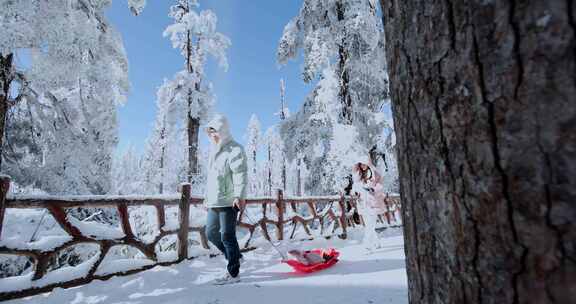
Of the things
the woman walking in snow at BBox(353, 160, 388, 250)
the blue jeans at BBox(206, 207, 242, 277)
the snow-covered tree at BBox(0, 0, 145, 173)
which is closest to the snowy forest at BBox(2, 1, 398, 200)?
the snow-covered tree at BBox(0, 0, 145, 173)

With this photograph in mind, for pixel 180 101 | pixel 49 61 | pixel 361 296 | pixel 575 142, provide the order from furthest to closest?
pixel 180 101 < pixel 49 61 < pixel 361 296 < pixel 575 142

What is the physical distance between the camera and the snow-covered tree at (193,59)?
1559cm

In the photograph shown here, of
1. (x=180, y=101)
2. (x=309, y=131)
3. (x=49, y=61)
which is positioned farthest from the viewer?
(x=180, y=101)

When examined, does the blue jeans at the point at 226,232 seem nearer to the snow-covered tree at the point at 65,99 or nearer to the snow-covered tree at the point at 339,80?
the snow-covered tree at the point at 65,99

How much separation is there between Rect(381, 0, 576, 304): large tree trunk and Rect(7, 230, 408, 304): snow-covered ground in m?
2.46

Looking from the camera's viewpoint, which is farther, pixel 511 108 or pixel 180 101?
pixel 180 101

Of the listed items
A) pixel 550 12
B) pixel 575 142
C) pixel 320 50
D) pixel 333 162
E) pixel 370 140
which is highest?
pixel 320 50

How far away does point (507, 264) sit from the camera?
0.52 meters

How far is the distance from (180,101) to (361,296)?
570 inches

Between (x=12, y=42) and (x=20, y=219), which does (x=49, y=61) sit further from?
(x=20, y=219)

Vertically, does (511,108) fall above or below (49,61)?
below

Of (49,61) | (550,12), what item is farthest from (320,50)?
(550,12)

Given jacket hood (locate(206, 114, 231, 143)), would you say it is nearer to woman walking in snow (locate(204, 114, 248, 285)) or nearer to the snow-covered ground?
woman walking in snow (locate(204, 114, 248, 285))

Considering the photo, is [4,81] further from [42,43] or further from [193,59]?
[193,59]
